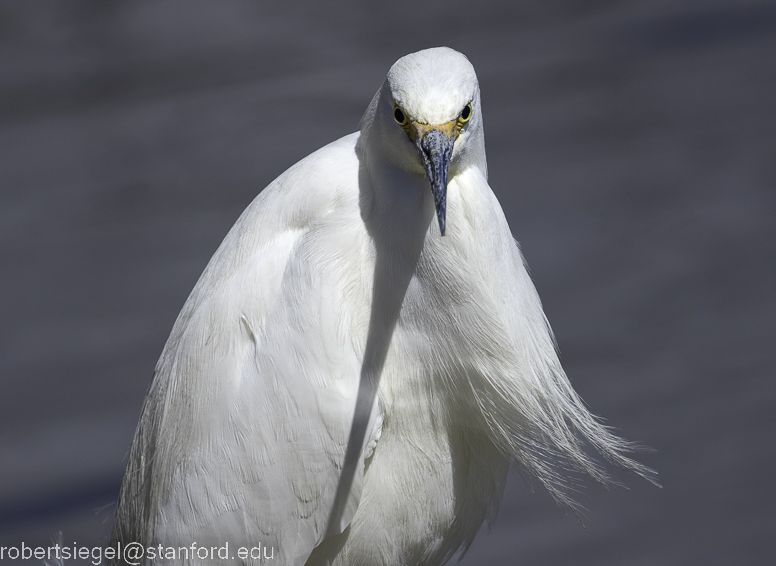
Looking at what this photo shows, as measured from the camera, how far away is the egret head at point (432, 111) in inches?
28.0

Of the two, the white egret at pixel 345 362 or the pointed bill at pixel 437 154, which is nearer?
the pointed bill at pixel 437 154

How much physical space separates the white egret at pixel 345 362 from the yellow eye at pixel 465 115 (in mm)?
43

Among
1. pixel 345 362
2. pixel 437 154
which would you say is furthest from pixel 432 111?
pixel 345 362

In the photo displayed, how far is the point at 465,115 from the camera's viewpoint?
743mm

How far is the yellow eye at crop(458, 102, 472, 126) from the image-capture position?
74 centimetres

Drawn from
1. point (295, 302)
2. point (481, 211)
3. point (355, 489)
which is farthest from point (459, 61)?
point (355, 489)

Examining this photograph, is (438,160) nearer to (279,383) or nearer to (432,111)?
(432,111)

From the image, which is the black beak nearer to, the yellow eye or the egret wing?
the yellow eye

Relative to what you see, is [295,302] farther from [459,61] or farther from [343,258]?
[459,61]

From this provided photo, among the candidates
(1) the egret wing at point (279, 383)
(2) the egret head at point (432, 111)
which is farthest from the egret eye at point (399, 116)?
(1) the egret wing at point (279, 383)

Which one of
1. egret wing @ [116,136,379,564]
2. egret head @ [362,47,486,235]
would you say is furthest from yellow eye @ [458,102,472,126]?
egret wing @ [116,136,379,564]

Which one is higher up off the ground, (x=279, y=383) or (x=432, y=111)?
(x=432, y=111)

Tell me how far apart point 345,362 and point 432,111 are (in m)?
0.30

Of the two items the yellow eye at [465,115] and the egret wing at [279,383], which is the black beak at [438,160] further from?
the egret wing at [279,383]
